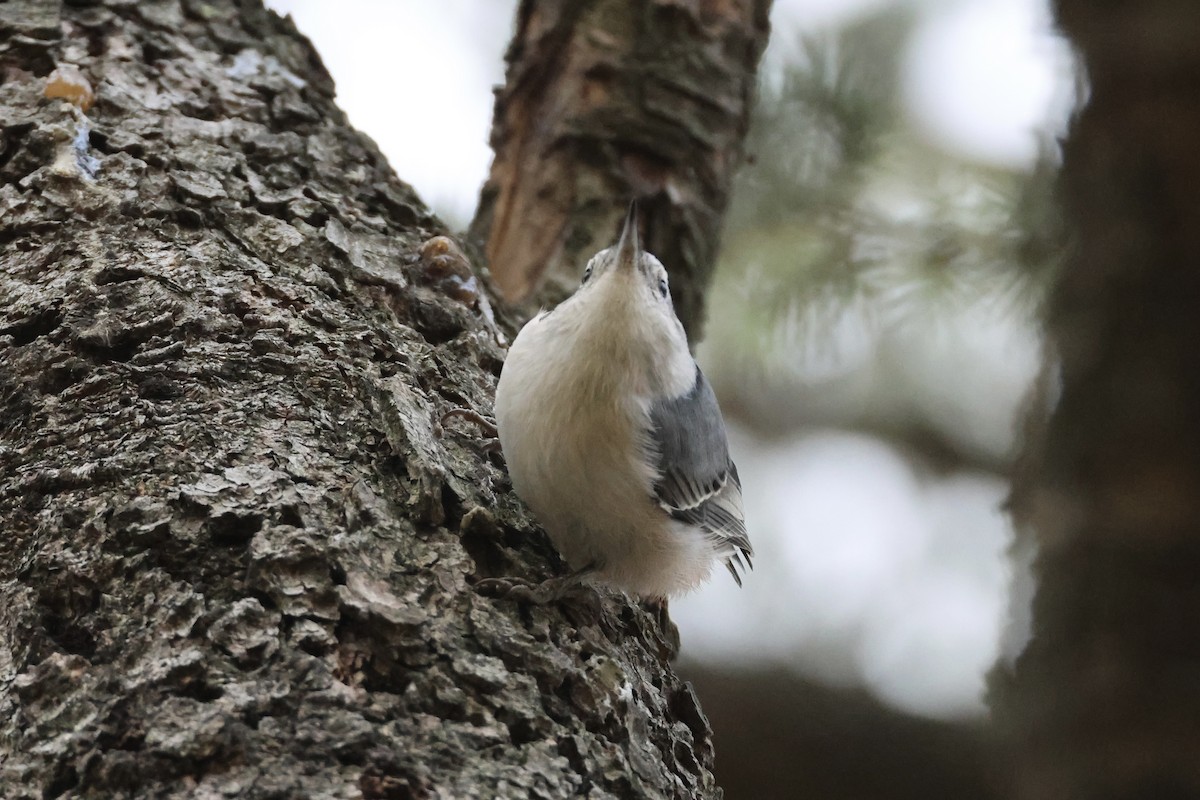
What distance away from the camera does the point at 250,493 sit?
121 cm

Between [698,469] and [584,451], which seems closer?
[584,451]

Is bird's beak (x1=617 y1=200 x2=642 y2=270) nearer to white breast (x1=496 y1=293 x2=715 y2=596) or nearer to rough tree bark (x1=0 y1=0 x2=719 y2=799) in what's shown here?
white breast (x1=496 y1=293 x2=715 y2=596)

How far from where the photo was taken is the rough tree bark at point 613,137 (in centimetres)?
225

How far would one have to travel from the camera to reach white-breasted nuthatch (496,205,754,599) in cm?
152

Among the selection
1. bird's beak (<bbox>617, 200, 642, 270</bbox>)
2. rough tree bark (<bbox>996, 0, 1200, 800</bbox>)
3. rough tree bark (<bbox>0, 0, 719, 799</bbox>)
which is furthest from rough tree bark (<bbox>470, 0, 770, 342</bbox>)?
rough tree bark (<bbox>996, 0, 1200, 800</bbox>)

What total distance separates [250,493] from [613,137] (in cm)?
130

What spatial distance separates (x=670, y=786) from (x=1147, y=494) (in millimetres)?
1069

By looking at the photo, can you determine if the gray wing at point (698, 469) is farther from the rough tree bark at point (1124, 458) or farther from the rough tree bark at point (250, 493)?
the rough tree bark at point (1124, 458)

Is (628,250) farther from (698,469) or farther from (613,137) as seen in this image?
(613,137)

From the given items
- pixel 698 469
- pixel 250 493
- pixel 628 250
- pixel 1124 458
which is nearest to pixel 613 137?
pixel 628 250

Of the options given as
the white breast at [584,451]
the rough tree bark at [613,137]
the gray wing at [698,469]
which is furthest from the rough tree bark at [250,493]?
the rough tree bark at [613,137]

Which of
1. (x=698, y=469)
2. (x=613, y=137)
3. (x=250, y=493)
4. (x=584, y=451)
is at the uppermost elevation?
(x=613, y=137)

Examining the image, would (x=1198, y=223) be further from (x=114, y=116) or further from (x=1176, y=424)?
(x=114, y=116)

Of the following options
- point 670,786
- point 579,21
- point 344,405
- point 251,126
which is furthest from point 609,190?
point 670,786
